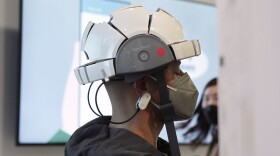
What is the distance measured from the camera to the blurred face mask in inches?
43.4

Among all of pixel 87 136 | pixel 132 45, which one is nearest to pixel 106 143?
pixel 87 136

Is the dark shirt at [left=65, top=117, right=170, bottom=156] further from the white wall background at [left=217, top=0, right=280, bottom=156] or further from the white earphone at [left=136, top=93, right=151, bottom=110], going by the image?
the white wall background at [left=217, top=0, right=280, bottom=156]

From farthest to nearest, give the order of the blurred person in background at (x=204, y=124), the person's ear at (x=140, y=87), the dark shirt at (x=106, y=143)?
the blurred person in background at (x=204, y=124) → the person's ear at (x=140, y=87) → the dark shirt at (x=106, y=143)

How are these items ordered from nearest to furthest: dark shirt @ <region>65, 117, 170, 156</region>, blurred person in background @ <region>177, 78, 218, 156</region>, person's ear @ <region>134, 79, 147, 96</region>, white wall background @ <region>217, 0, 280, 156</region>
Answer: white wall background @ <region>217, 0, 280, 156</region>
dark shirt @ <region>65, 117, 170, 156</region>
person's ear @ <region>134, 79, 147, 96</region>
blurred person in background @ <region>177, 78, 218, 156</region>

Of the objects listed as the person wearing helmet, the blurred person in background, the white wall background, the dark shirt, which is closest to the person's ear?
the person wearing helmet

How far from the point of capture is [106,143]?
100 centimetres

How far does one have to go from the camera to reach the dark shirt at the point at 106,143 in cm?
97

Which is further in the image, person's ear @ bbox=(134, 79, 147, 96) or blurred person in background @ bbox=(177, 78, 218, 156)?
blurred person in background @ bbox=(177, 78, 218, 156)

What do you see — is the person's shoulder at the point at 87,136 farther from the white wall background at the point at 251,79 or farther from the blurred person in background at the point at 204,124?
the blurred person in background at the point at 204,124

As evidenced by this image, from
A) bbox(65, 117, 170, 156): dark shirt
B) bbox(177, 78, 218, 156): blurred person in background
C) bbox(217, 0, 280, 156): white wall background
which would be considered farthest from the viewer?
bbox(177, 78, 218, 156): blurred person in background

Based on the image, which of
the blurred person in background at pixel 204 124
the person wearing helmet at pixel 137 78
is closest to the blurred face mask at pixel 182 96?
the person wearing helmet at pixel 137 78

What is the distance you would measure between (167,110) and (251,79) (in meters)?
0.51

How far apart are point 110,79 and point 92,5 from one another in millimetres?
1025

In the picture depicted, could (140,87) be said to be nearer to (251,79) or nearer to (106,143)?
(106,143)
